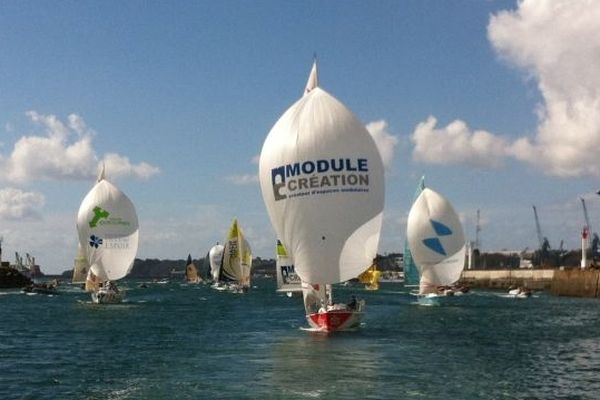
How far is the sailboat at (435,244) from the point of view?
89.0m

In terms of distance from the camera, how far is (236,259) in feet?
443

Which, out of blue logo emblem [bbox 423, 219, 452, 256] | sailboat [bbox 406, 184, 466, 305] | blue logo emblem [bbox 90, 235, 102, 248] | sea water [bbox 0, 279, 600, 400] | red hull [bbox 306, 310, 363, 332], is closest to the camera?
sea water [bbox 0, 279, 600, 400]

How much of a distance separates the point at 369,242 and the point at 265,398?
1731 cm

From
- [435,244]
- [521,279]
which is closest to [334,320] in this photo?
[435,244]

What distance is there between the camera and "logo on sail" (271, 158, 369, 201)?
43.5 m

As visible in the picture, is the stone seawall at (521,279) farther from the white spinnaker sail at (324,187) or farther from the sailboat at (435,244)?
the white spinnaker sail at (324,187)

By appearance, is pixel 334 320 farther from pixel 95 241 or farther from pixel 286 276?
pixel 95 241

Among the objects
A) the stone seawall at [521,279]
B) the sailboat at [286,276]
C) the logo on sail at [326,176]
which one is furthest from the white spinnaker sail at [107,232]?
the stone seawall at [521,279]

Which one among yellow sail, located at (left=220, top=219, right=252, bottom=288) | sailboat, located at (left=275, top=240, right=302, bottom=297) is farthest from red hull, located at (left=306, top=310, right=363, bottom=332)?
yellow sail, located at (left=220, top=219, right=252, bottom=288)

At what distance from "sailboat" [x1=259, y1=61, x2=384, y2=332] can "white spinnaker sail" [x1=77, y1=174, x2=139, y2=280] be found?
1787 inches

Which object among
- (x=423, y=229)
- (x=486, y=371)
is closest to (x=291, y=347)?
(x=486, y=371)

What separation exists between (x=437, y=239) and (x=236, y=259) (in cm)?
5366

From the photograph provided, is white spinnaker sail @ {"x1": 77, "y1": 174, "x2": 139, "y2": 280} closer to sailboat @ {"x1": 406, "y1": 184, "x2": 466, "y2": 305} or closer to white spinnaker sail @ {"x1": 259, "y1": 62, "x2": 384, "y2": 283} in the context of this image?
sailboat @ {"x1": 406, "y1": 184, "x2": 466, "y2": 305}

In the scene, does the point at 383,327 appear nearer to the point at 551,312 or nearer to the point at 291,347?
the point at 291,347
